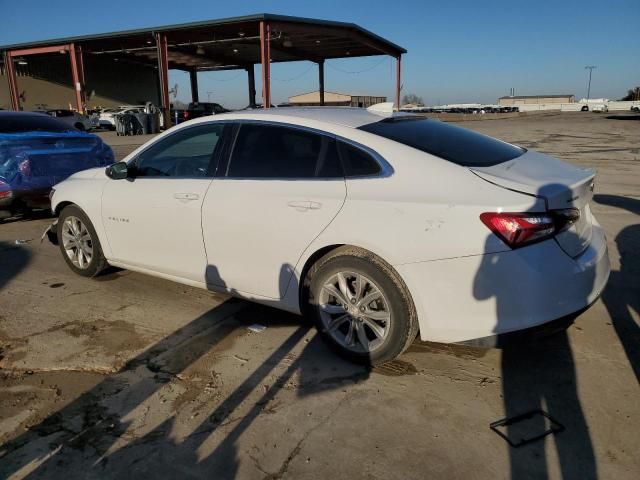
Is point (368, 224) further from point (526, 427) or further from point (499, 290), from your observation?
point (526, 427)

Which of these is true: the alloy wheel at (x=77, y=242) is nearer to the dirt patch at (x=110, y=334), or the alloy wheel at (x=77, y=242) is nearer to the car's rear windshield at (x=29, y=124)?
the dirt patch at (x=110, y=334)

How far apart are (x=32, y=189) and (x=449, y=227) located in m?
6.27

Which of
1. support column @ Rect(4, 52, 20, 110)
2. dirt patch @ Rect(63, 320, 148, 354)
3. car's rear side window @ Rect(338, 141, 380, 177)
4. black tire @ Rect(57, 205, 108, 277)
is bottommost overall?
dirt patch @ Rect(63, 320, 148, 354)

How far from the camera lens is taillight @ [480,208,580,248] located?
103 inches

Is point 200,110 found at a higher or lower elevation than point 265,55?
lower

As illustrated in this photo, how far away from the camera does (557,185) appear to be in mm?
2836

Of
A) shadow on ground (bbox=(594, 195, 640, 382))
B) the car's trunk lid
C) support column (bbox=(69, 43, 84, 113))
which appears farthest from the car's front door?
support column (bbox=(69, 43, 84, 113))

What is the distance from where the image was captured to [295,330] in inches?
151

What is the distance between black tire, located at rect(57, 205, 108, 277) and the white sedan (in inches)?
23.4

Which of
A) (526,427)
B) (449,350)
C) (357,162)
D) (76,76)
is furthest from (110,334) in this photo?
(76,76)

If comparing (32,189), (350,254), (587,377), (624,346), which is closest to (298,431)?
(350,254)

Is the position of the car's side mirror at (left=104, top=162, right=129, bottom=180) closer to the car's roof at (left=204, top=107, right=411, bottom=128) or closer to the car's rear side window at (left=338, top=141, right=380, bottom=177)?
the car's roof at (left=204, top=107, right=411, bottom=128)

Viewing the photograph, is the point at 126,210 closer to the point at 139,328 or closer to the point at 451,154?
the point at 139,328

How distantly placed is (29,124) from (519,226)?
7581mm
